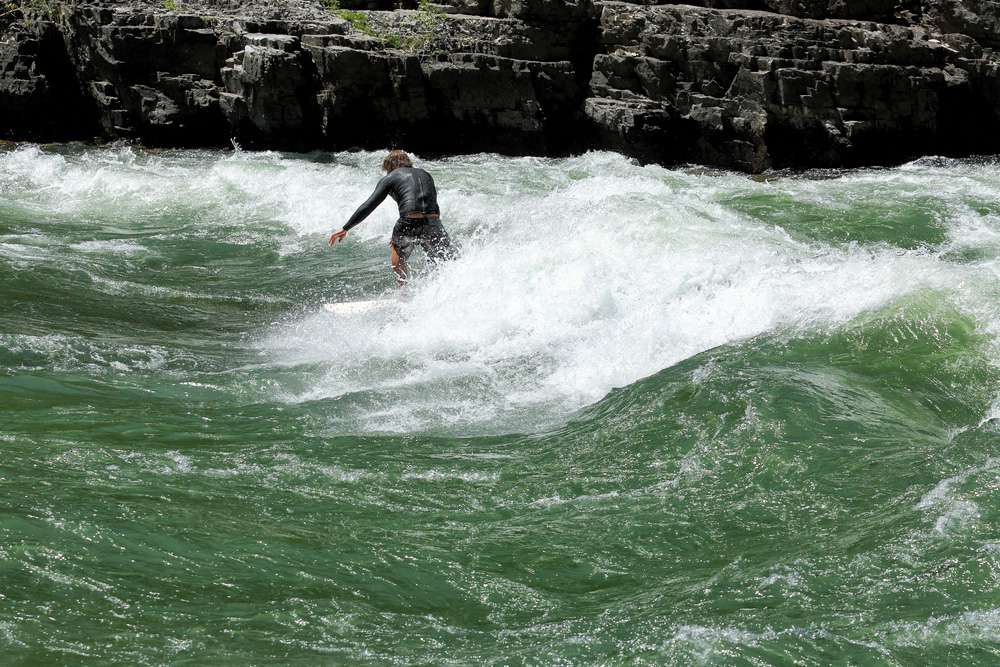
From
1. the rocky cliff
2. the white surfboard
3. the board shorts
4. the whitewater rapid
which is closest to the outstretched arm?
the board shorts

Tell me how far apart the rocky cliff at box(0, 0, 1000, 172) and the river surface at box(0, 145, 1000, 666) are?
6.97 m

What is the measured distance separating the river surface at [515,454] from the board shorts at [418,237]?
1.02 feet

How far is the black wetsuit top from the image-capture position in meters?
8.75

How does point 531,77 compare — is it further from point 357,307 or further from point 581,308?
point 581,308

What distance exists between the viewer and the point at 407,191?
28.8ft

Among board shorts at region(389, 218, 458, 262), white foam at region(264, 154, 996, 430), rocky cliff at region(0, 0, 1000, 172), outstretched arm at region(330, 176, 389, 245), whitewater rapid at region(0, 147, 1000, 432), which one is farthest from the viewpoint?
rocky cliff at region(0, 0, 1000, 172)

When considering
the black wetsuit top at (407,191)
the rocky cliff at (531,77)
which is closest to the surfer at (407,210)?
the black wetsuit top at (407,191)

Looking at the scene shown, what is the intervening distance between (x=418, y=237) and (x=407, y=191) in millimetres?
420

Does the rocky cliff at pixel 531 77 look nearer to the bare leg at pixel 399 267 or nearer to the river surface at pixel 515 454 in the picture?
the river surface at pixel 515 454

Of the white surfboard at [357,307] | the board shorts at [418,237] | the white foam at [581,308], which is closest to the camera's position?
the white foam at [581,308]

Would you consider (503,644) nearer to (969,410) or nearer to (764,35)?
(969,410)

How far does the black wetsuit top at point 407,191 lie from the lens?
28.7 ft

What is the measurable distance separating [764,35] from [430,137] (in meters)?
6.02

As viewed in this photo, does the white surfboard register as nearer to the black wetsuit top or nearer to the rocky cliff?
the black wetsuit top
